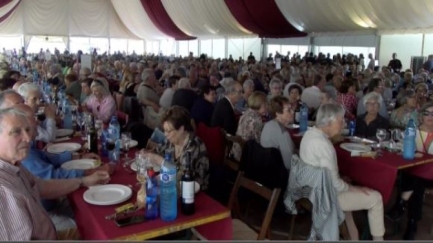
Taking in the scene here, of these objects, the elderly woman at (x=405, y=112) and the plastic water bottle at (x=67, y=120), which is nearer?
the plastic water bottle at (x=67, y=120)

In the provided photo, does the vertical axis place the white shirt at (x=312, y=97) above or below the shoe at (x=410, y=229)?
above

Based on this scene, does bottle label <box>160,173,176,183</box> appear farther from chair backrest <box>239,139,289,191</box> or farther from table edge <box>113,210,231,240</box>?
chair backrest <box>239,139,289,191</box>

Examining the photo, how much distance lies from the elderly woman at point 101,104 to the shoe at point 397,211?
135 inches

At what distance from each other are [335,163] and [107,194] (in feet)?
5.51

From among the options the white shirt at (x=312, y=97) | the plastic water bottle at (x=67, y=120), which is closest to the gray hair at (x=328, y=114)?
the plastic water bottle at (x=67, y=120)

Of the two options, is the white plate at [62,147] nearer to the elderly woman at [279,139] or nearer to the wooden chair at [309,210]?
the elderly woman at [279,139]

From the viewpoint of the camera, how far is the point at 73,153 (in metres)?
3.43

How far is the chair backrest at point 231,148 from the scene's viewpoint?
11.9ft

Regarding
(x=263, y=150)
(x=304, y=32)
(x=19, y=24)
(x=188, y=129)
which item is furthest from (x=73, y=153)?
(x=19, y=24)

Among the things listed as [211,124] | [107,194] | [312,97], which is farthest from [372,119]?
[107,194]

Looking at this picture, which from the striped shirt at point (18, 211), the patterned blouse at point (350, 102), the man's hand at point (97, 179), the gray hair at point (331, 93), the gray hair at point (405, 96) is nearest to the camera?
the striped shirt at point (18, 211)

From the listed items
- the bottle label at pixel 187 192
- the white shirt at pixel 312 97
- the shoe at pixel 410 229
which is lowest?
the shoe at pixel 410 229

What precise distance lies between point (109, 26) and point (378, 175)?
97.1 feet

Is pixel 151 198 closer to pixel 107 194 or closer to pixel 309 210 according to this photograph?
pixel 107 194
